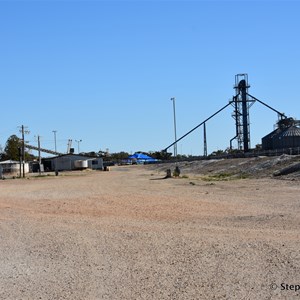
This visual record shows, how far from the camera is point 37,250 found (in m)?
10.7

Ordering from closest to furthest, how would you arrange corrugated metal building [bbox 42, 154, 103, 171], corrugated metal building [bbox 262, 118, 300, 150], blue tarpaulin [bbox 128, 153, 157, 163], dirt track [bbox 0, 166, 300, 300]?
1. dirt track [bbox 0, 166, 300, 300]
2. corrugated metal building [bbox 262, 118, 300, 150]
3. corrugated metal building [bbox 42, 154, 103, 171]
4. blue tarpaulin [bbox 128, 153, 157, 163]

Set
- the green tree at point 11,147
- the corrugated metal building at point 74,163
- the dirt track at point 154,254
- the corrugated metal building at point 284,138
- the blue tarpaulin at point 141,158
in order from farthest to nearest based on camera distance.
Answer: the blue tarpaulin at point 141,158, the green tree at point 11,147, the corrugated metal building at point 74,163, the corrugated metal building at point 284,138, the dirt track at point 154,254

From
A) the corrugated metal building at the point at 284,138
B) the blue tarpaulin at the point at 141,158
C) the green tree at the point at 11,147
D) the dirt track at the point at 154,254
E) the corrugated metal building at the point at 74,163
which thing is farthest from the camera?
the blue tarpaulin at the point at 141,158

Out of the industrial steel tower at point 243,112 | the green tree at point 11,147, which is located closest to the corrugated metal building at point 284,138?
the industrial steel tower at point 243,112

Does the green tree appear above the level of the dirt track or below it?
above

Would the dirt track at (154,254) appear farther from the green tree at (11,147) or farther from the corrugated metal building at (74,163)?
the green tree at (11,147)

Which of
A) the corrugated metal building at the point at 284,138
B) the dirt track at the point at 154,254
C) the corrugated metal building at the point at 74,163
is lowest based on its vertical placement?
the dirt track at the point at 154,254

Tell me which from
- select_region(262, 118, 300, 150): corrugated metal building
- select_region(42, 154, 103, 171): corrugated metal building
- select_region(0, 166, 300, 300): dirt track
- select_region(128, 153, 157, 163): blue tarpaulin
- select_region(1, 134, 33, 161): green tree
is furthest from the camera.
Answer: select_region(128, 153, 157, 163): blue tarpaulin

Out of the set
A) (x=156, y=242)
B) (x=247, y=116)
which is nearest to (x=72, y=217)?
(x=156, y=242)

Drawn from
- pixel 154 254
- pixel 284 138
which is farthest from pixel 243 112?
pixel 154 254

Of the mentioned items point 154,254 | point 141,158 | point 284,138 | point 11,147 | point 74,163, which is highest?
point 11,147

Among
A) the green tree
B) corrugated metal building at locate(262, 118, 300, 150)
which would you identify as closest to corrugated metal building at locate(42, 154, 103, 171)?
the green tree

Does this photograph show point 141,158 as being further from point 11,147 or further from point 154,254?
point 154,254

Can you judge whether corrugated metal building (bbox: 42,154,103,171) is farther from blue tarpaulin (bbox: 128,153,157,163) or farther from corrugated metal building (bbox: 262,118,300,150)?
corrugated metal building (bbox: 262,118,300,150)
